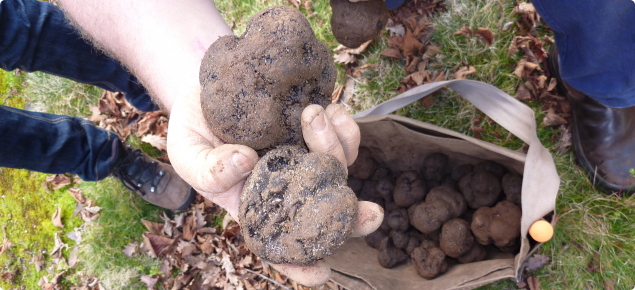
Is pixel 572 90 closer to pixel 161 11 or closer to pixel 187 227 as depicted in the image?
pixel 161 11

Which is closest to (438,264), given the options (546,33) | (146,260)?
(546,33)

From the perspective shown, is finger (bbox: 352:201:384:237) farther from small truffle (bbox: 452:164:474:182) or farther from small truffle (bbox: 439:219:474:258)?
small truffle (bbox: 452:164:474:182)

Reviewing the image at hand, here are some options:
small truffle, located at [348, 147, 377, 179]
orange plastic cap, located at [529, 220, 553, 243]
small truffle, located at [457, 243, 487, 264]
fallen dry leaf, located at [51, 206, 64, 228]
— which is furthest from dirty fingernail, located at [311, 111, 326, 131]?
fallen dry leaf, located at [51, 206, 64, 228]

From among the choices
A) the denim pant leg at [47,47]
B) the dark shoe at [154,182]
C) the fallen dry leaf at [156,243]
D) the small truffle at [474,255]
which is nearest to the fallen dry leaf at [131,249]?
the fallen dry leaf at [156,243]

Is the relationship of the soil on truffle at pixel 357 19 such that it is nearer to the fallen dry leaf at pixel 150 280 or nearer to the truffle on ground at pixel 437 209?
the truffle on ground at pixel 437 209

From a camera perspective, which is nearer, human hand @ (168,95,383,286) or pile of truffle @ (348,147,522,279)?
human hand @ (168,95,383,286)
